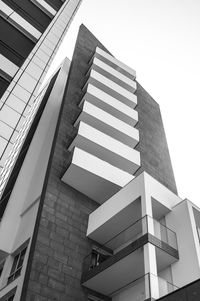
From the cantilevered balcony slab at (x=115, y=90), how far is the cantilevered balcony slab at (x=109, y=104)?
2.03m

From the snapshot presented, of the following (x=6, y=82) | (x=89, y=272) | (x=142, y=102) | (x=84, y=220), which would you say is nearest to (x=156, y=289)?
(x=89, y=272)

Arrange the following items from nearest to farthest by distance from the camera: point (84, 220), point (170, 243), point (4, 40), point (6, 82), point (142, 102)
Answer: point (6, 82) < point (4, 40) < point (170, 243) < point (84, 220) < point (142, 102)

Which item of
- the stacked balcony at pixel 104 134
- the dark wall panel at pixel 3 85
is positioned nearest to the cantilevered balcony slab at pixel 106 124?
the stacked balcony at pixel 104 134

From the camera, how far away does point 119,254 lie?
17891 mm

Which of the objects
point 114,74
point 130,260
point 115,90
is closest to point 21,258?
point 130,260

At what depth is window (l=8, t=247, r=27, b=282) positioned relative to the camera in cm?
1874

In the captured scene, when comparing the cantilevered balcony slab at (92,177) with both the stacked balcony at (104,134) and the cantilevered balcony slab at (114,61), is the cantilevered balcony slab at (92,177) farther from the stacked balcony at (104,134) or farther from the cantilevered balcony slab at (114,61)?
the cantilevered balcony slab at (114,61)

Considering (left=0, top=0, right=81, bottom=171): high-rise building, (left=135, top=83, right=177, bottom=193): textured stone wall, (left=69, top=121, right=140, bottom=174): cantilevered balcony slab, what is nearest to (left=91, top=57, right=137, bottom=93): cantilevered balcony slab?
(left=135, top=83, right=177, bottom=193): textured stone wall

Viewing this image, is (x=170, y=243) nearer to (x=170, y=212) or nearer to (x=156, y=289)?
(x=170, y=212)

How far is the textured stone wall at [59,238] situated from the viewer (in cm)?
1701

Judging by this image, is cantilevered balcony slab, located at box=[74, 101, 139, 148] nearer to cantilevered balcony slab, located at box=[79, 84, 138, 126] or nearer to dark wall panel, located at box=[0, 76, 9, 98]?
cantilevered balcony slab, located at box=[79, 84, 138, 126]

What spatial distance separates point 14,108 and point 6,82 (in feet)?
4.18

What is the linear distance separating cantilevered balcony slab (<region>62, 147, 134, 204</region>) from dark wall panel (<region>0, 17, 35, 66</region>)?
26.9ft

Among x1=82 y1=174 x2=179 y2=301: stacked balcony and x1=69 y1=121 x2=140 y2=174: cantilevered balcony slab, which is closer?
x1=82 y1=174 x2=179 y2=301: stacked balcony
